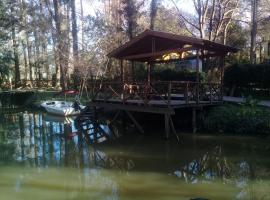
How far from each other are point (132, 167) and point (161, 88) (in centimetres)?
599

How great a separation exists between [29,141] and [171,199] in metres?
8.69

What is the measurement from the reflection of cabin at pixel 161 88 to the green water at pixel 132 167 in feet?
4.46

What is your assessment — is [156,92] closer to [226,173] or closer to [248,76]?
[226,173]

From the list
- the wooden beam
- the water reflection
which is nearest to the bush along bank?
the wooden beam

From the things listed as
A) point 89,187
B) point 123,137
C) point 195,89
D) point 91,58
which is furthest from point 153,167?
point 91,58

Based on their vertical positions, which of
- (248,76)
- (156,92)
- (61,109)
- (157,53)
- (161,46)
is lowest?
(61,109)

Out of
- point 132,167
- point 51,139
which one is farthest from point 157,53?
point 132,167

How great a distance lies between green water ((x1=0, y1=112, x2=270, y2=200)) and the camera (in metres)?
7.84

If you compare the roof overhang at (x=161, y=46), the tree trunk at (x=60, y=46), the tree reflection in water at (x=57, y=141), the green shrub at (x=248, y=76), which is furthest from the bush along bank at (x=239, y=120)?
the tree trunk at (x=60, y=46)

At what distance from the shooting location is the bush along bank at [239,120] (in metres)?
13.4

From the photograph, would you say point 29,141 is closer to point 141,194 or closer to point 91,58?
point 141,194

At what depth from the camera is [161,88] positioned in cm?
1516

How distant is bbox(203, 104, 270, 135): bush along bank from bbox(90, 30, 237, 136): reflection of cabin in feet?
2.76

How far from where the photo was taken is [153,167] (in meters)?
9.74
